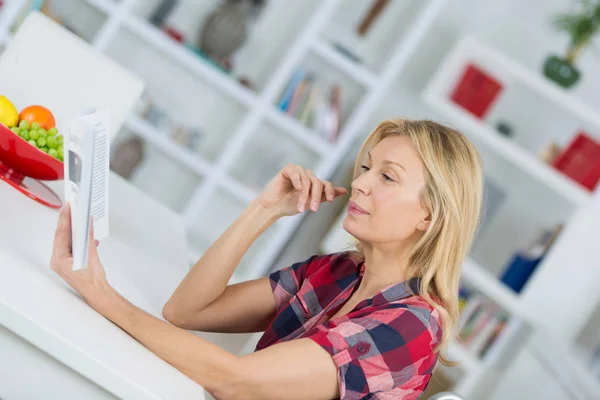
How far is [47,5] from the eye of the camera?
380cm

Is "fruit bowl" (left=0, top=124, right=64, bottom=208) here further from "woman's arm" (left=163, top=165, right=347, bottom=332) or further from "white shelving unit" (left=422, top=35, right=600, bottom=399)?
"white shelving unit" (left=422, top=35, right=600, bottom=399)

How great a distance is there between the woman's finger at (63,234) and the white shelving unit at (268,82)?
8.35 feet

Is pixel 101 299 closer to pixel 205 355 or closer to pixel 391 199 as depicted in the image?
pixel 205 355

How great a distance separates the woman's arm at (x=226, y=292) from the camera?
5.19ft

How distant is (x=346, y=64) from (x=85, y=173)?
9.19 feet

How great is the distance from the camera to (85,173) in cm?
109

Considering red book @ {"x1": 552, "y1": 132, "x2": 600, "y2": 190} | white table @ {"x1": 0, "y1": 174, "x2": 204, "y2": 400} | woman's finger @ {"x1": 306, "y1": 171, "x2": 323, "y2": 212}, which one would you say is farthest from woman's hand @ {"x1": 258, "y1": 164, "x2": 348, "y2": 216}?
red book @ {"x1": 552, "y1": 132, "x2": 600, "y2": 190}

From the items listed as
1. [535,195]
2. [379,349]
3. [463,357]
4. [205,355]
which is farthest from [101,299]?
[535,195]

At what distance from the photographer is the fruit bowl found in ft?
5.41

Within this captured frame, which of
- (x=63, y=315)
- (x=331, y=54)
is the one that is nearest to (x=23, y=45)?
(x=63, y=315)

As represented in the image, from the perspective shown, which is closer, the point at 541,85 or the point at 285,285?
the point at 285,285

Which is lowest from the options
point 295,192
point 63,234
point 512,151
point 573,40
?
point 63,234

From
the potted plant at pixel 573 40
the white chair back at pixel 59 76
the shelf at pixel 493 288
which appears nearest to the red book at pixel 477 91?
the potted plant at pixel 573 40

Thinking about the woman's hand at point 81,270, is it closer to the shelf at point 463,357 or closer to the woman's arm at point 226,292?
the woman's arm at point 226,292
